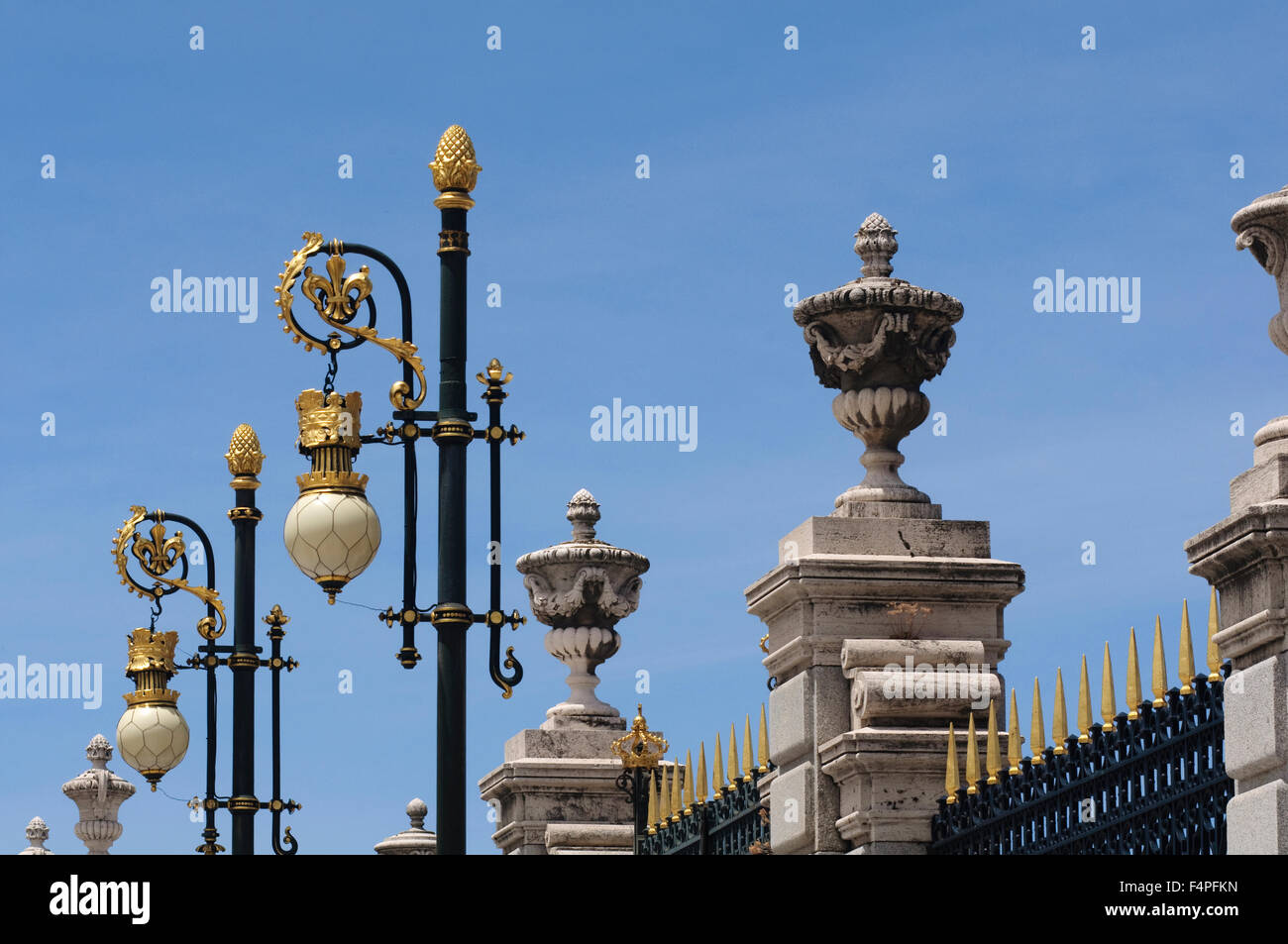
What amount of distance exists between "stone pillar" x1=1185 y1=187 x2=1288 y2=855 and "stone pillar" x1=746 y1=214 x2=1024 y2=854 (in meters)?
3.47

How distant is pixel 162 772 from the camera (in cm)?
2111

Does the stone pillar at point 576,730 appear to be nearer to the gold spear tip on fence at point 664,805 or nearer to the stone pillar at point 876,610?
the gold spear tip on fence at point 664,805

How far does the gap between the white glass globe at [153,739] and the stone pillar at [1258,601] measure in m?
12.3

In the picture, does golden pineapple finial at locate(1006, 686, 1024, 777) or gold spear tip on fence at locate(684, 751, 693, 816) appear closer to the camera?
golden pineapple finial at locate(1006, 686, 1024, 777)

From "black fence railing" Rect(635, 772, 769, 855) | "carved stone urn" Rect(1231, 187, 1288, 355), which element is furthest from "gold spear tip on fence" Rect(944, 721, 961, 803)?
"carved stone urn" Rect(1231, 187, 1288, 355)

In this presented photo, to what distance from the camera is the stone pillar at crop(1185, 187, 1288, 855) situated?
31.7 feet

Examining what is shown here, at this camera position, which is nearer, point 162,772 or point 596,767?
→ point 596,767

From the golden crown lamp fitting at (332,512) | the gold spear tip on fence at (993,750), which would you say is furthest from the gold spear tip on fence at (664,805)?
the golden crown lamp fitting at (332,512)

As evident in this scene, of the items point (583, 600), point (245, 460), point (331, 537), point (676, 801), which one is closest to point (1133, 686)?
point (331, 537)

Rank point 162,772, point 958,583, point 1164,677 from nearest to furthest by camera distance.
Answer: point 1164,677 → point 958,583 → point 162,772

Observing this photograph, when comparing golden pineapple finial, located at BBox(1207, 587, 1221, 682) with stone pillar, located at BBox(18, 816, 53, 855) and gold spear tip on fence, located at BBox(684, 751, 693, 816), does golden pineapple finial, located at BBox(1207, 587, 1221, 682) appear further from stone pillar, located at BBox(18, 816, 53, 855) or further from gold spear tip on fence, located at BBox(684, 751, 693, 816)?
stone pillar, located at BBox(18, 816, 53, 855)
